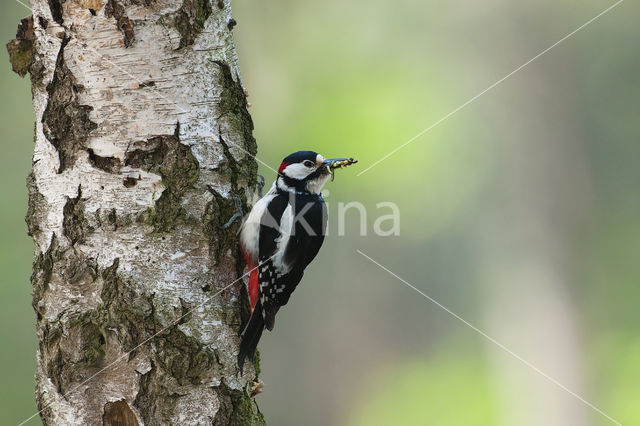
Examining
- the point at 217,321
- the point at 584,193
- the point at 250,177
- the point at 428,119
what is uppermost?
the point at 428,119

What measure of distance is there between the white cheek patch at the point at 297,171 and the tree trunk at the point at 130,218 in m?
1.00

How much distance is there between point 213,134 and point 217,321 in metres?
0.65

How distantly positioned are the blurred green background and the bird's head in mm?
3986

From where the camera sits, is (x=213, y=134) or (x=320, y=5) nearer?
(x=213, y=134)

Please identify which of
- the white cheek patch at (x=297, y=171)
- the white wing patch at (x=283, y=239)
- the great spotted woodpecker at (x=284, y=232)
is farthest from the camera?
the white cheek patch at (x=297, y=171)

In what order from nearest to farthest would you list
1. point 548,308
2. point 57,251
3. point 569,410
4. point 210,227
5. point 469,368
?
point 57,251, point 210,227, point 569,410, point 548,308, point 469,368

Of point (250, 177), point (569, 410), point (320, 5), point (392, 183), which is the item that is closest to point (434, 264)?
point (392, 183)

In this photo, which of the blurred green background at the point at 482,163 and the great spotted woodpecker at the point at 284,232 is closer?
the great spotted woodpecker at the point at 284,232

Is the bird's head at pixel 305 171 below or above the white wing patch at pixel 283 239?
above

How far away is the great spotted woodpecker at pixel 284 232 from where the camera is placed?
2.50 m

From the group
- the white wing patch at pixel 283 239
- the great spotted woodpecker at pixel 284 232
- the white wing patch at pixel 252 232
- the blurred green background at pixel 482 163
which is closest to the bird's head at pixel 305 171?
the great spotted woodpecker at pixel 284 232

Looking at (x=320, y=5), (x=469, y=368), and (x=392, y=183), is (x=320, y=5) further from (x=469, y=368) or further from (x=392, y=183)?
(x=469, y=368)

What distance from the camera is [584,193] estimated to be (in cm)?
879

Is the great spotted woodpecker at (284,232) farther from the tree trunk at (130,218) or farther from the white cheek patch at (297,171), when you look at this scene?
the tree trunk at (130,218)
